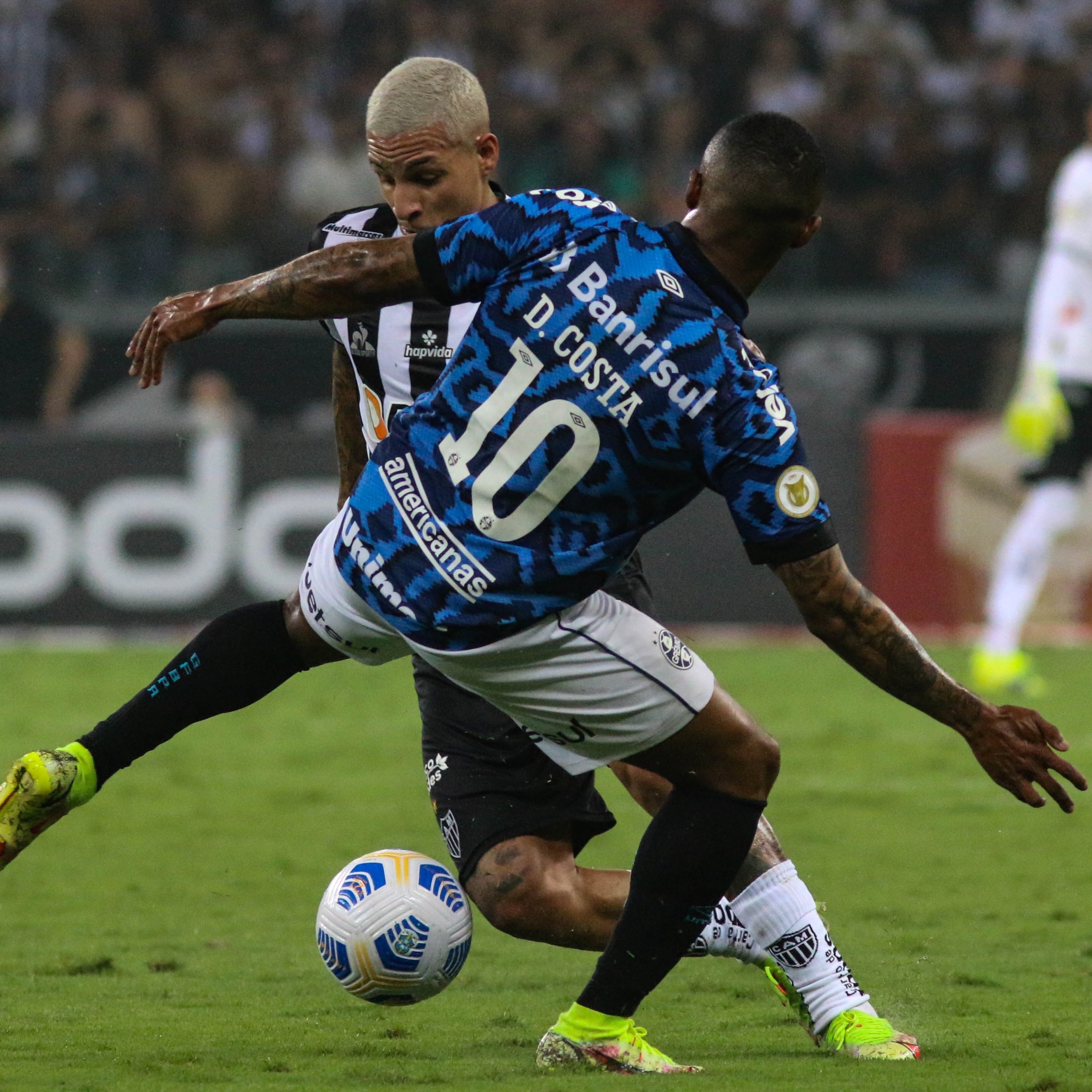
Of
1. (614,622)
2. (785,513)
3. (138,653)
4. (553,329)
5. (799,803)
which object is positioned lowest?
(138,653)

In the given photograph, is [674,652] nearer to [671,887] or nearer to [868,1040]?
[671,887]

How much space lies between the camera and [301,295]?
357 cm

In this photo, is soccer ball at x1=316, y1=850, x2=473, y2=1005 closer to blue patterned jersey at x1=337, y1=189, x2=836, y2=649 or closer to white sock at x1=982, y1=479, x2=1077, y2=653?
blue patterned jersey at x1=337, y1=189, x2=836, y2=649

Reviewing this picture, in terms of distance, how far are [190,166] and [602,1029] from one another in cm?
1275

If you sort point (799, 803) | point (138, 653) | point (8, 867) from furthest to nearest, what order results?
point (138, 653) < point (799, 803) < point (8, 867)

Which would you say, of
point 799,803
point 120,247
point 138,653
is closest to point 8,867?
point 799,803

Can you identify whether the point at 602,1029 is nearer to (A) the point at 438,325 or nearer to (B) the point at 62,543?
(A) the point at 438,325

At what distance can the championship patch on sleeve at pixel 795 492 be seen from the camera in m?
3.36

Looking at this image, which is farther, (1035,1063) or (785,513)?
(1035,1063)

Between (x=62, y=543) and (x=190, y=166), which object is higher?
(x=190, y=166)

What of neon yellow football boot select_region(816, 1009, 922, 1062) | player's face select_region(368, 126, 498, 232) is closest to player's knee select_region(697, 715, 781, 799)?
neon yellow football boot select_region(816, 1009, 922, 1062)

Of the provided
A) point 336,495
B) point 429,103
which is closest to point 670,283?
point 429,103

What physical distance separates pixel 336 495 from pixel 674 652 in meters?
8.87

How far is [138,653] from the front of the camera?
37.9 feet
